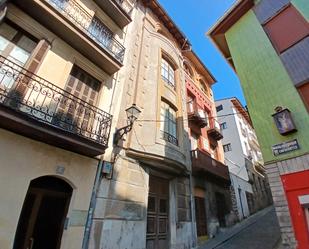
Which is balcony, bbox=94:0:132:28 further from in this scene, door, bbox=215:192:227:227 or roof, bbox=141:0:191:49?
door, bbox=215:192:227:227

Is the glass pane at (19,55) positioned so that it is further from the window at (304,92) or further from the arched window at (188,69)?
the arched window at (188,69)

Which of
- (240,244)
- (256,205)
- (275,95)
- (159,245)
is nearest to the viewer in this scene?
(275,95)

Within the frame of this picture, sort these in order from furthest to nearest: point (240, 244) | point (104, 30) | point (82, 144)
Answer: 1. point (104, 30)
2. point (240, 244)
3. point (82, 144)

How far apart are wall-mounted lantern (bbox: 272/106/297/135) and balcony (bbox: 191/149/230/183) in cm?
491

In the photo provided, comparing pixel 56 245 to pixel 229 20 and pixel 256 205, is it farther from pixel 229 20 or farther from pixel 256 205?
pixel 256 205

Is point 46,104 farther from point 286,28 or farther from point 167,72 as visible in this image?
point 286,28

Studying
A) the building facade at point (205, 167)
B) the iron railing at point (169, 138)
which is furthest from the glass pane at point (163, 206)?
the iron railing at point (169, 138)

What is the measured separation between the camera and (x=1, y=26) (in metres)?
5.62

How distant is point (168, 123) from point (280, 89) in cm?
476

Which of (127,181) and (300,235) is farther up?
(127,181)

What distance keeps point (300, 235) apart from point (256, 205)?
15054mm

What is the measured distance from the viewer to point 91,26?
27.2 ft

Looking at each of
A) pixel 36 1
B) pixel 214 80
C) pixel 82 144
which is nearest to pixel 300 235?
pixel 82 144

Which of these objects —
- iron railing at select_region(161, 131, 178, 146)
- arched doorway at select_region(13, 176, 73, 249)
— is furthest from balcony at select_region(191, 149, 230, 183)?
arched doorway at select_region(13, 176, 73, 249)
